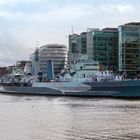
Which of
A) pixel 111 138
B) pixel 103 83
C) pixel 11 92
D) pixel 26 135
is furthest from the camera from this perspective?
pixel 11 92

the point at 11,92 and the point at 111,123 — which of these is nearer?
the point at 111,123

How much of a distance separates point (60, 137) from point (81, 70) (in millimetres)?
98731

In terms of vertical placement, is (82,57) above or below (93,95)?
above

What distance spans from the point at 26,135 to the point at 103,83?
76449 mm

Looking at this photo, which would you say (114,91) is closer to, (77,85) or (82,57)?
(77,85)

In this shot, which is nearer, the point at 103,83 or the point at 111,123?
the point at 111,123

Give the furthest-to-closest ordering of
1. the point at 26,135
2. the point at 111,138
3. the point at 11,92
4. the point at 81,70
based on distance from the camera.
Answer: the point at 11,92
the point at 81,70
the point at 26,135
the point at 111,138

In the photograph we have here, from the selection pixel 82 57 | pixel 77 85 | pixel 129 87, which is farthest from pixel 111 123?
pixel 82 57

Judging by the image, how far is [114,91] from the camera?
109438mm

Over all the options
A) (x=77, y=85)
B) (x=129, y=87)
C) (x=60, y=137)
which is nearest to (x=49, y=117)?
(x=60, y=137)

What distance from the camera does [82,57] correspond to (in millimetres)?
143375

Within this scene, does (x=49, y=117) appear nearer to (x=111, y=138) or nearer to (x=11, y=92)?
(x=111, y=138)

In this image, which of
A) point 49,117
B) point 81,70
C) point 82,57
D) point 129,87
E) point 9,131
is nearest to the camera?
point 9,131

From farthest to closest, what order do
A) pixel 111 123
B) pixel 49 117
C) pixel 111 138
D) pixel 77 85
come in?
pixel 77 85 → pixel 49 117 → pixel 111 123 → pixel 111 138
